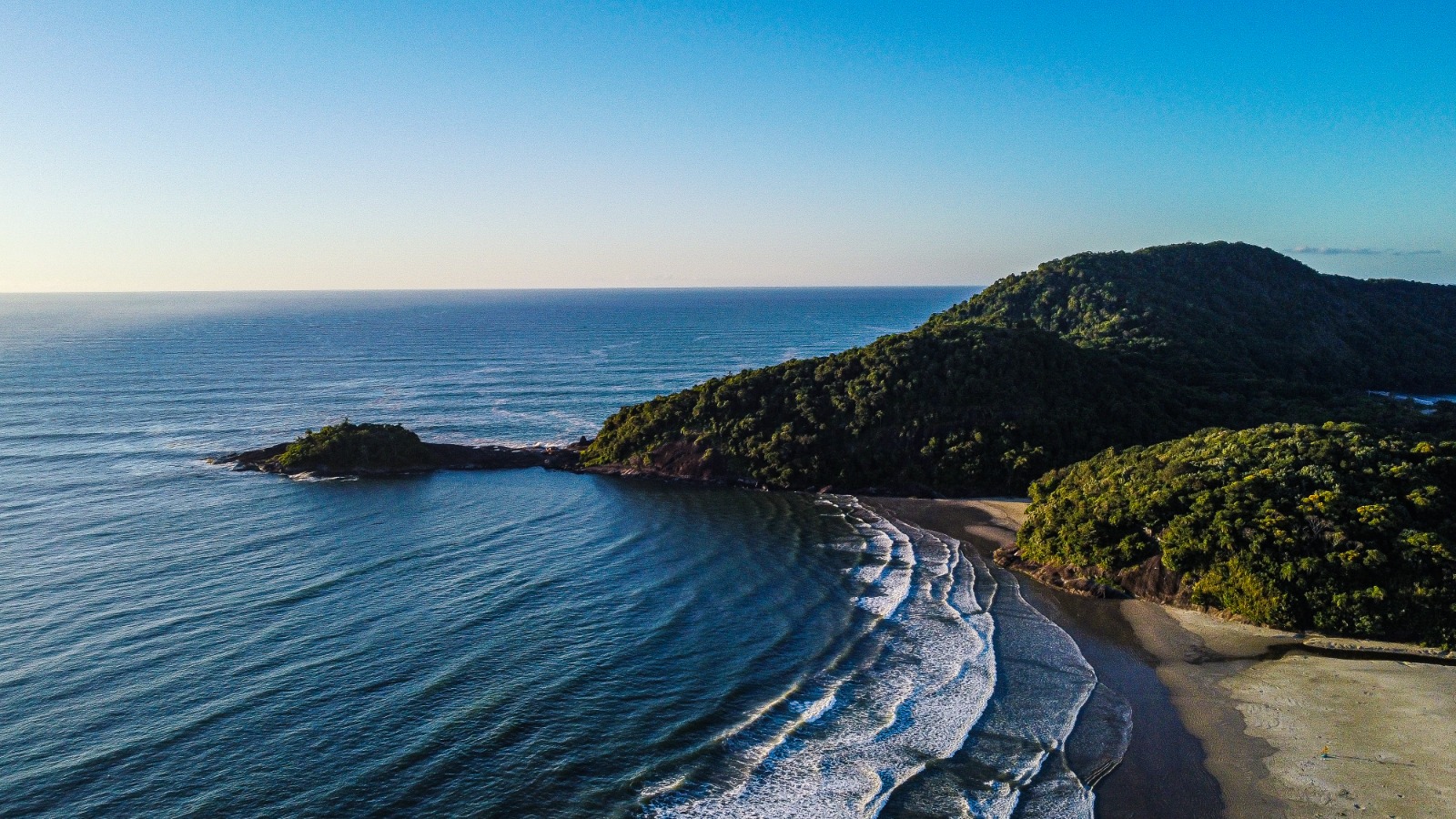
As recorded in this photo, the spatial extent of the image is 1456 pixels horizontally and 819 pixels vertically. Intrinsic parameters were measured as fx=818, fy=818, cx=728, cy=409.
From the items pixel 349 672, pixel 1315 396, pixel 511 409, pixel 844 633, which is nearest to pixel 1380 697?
pixel 844 633

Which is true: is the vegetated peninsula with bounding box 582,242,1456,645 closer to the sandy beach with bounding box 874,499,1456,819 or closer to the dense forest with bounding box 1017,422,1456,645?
the dense forest with bounding box 1017,422,1456,645

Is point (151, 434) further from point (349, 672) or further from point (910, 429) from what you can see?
point (910, 429)

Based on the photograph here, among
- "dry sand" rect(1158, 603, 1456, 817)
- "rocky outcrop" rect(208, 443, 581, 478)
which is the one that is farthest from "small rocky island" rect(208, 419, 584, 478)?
"dry sand" rect(1158, 603, 1456, 817)

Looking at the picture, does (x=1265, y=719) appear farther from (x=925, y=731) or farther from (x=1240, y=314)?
(x=1240, y=314)

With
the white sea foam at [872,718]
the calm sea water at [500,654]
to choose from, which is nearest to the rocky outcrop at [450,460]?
the calm sea water at [500,654]

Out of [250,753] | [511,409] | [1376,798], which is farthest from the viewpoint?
[511,409]

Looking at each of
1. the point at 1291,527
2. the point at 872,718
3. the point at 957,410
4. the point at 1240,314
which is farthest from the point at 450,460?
the point at 1240,314

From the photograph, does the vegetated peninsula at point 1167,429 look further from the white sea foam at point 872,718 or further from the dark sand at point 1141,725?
the white sea foam at point 872,718
